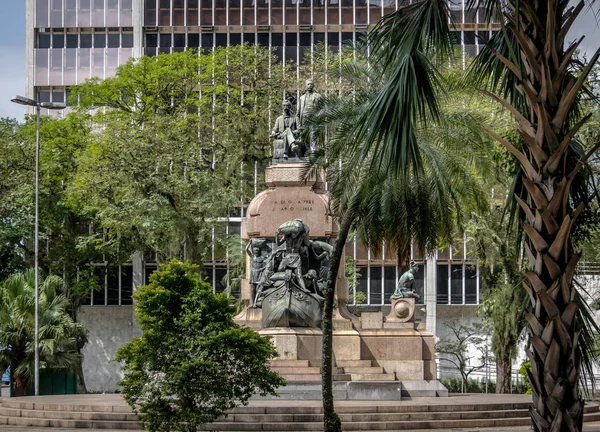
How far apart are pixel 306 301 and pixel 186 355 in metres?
10.4

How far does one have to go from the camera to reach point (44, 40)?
64.6 m

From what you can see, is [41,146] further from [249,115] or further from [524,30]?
[524,30]

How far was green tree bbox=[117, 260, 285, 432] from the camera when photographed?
680 inches

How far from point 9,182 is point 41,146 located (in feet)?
6.51

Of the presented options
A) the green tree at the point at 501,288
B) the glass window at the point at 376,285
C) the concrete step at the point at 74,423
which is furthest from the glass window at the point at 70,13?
the concrete step at the point at 74,423

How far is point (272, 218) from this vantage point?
29859mm

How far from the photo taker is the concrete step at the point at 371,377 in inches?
1076

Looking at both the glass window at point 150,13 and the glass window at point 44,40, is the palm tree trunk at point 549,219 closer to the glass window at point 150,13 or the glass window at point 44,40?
the glass window at point 150,13

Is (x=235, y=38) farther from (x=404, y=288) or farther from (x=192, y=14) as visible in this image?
(x=404, y=288)

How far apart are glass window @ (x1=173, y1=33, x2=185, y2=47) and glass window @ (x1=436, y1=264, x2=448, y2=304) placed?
17.0m

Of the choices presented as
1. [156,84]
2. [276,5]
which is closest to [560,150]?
[156,84]

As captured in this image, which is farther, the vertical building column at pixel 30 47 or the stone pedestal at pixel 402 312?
the vertical building column at pixel 30 47

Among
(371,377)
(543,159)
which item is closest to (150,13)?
(371,377)

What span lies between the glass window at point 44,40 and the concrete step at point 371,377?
41.4 metres
